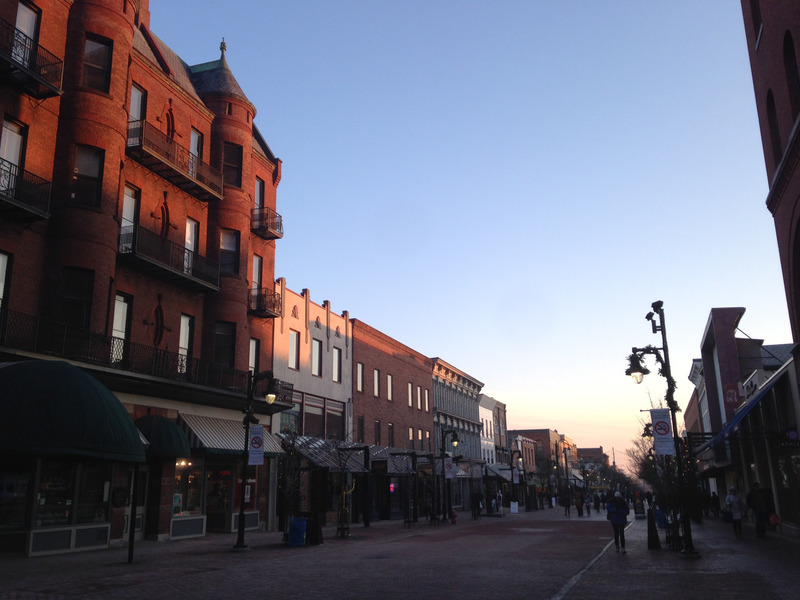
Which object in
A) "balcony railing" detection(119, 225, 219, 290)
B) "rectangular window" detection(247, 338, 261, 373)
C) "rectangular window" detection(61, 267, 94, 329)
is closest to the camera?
"rectangular window" detection(61, 267, 94, 329)

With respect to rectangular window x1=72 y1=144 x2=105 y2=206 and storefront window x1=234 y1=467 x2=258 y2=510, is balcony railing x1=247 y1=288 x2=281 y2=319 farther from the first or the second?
rectangular window x1=72 y1=144 x2=105 y2=206

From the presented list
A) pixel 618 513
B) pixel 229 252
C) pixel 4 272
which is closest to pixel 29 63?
pixel 4 272

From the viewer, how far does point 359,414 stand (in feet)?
135

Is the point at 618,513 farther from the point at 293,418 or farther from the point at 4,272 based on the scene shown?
the point at 4,272

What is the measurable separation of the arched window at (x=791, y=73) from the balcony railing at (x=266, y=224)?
71.7ft

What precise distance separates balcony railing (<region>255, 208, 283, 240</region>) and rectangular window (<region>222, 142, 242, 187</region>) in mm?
2130

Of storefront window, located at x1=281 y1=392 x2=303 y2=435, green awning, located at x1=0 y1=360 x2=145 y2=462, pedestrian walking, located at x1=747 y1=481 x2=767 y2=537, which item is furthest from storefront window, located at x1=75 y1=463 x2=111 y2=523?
pedestrian walking, located at x1=747 y1=481 x2=767 y2=537

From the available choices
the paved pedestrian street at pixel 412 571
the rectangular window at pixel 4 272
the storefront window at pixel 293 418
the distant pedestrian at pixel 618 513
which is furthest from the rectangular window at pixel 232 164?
the distant pedestrian at pixel 618 513

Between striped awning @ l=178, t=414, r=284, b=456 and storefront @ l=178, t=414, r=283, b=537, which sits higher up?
striped awning @ l=178, t=414, r=284, b=456

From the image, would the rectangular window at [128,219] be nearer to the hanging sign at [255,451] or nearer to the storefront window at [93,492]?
the storefront window at [93,492]

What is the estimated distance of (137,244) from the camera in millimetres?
23500

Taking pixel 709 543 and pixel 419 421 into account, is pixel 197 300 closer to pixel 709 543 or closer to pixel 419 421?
pixel 709 543

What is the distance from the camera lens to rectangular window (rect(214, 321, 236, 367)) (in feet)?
93.2

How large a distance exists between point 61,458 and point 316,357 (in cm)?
1995
